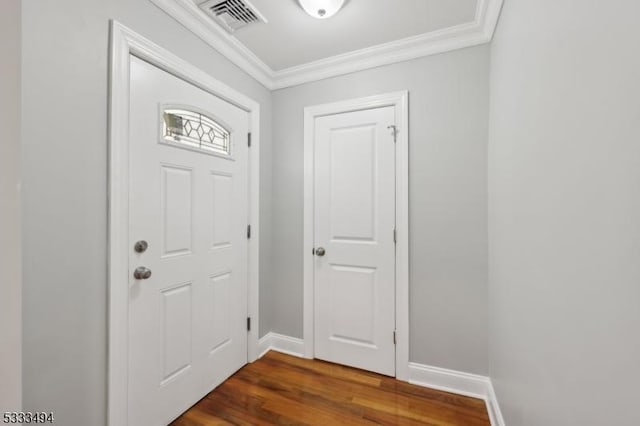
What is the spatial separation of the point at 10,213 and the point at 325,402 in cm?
188

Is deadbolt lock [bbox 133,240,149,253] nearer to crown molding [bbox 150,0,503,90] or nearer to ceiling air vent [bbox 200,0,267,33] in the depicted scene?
crown molding [bbox 150,0,503,90]

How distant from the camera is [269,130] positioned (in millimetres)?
2473

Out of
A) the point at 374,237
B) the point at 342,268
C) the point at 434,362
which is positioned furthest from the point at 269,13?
the point at 434,362

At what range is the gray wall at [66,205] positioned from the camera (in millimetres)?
1036

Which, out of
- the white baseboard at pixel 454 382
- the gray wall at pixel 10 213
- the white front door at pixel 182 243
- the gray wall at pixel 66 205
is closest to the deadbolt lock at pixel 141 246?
the white front door at pixel 182 243

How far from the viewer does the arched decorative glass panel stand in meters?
1.60

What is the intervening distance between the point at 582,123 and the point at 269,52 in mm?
2088

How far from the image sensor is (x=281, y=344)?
95.4 inches

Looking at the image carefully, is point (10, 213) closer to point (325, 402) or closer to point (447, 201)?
point (325, 402)

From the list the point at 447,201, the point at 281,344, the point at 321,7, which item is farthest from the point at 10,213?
the point at 447,201

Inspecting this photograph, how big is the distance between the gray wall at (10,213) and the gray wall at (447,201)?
1914 millimetres

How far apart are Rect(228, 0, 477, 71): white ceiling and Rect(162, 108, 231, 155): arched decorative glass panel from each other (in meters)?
0.68

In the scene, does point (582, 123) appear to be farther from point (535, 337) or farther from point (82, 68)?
point (82, 68)

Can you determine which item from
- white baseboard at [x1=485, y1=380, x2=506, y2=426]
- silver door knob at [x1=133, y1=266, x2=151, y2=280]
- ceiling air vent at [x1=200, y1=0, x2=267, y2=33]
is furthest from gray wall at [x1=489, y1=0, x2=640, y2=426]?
silver door knob at [x1=133, y1=266, x2=151, y2=280]
